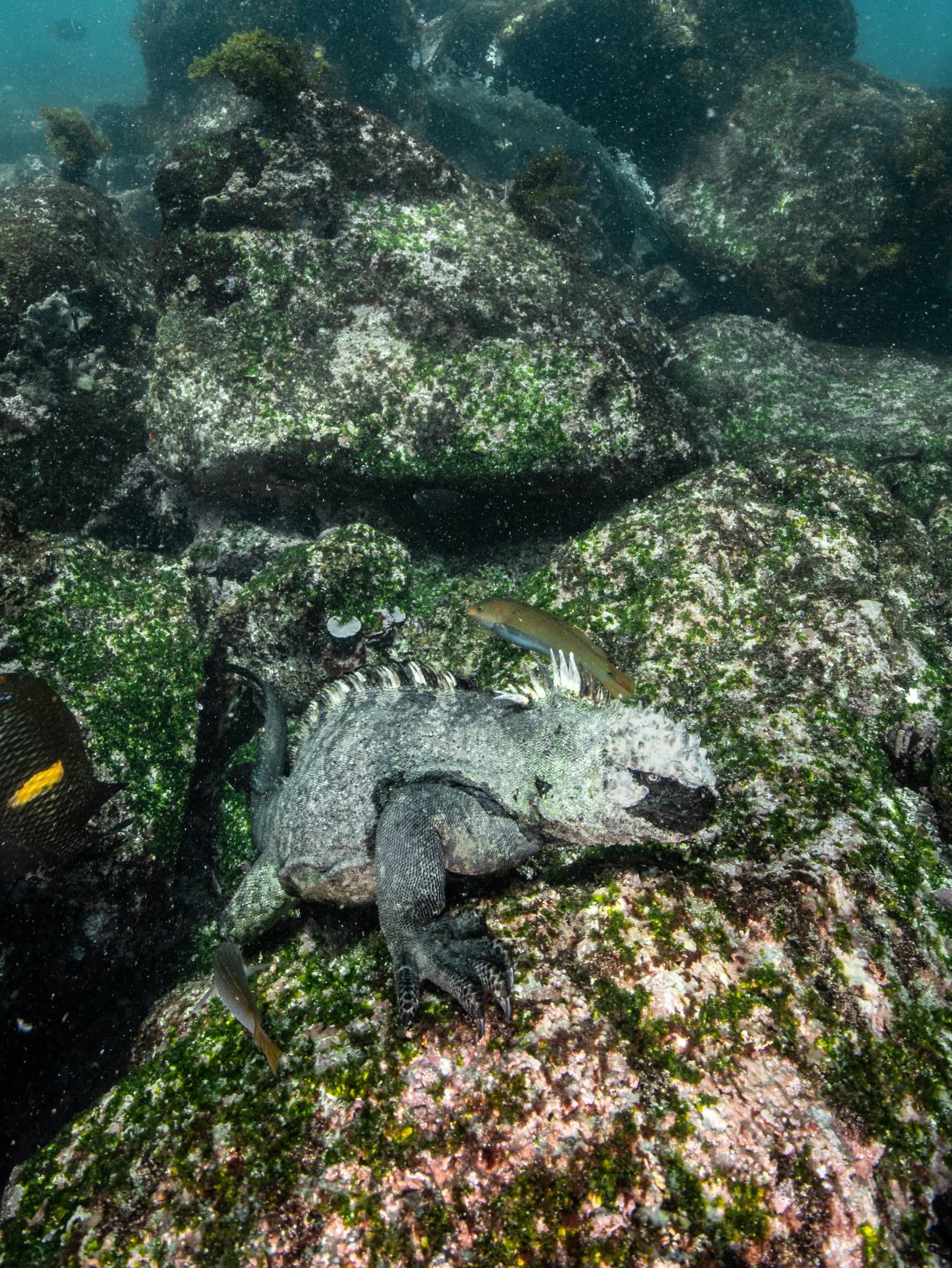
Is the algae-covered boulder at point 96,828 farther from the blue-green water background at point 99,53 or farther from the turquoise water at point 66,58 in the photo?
the turquoise water at point 66,58

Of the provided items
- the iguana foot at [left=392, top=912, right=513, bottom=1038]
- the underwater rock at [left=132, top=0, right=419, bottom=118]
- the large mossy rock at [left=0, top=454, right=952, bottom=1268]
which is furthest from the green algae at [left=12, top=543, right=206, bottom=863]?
the underwater rock at [left=132, top=0, right=419, bottom=118]

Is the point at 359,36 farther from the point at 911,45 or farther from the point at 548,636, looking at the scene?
the point at 911,45

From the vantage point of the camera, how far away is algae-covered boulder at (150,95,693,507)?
5.66 metres

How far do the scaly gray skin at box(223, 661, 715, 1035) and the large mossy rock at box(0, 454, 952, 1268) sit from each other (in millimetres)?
161

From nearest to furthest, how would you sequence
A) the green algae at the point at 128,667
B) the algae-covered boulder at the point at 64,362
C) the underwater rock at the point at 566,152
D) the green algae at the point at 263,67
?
1. the green algae at the point at 128,667
2. the algae-covered boulder at the point at 64,362
3. the green algae at the point at 263,67
4. the underwater rock at the point at 566,152

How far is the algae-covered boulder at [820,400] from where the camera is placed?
6.71 m

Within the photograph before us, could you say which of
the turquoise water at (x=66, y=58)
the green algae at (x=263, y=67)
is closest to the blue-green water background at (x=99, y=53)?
the turquoise water at (x=66, y=58)

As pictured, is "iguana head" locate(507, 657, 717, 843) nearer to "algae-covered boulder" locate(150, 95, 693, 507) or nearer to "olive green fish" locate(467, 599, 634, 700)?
"olive green fish" locate(467, 599, 634, 700)

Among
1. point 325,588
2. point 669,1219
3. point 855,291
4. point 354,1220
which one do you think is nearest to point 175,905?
point 325,588

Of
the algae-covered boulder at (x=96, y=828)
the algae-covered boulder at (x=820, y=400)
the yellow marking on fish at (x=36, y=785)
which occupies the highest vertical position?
the algae-covered boulder at (x=820, y=400)

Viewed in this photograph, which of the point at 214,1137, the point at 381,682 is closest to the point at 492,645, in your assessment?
the point at 381,682

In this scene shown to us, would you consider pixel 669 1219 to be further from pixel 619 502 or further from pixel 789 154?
pixel 789 154

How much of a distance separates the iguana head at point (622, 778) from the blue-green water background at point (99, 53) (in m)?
22.1

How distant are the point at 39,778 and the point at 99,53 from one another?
74.1m
